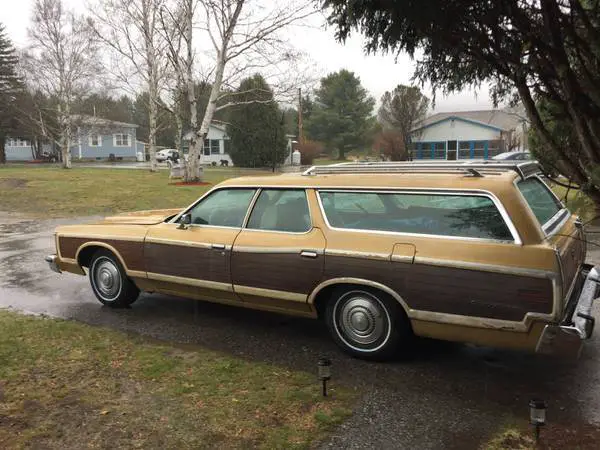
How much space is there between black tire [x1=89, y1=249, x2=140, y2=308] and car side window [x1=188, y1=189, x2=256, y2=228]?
1.11 m

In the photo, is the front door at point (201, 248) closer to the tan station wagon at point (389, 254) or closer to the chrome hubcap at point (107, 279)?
the tan station wagon at point (389, 254)

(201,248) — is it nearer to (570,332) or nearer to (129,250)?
(129,250)

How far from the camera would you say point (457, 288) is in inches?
146

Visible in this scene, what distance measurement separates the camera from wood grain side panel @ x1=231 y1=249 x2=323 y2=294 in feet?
14.3

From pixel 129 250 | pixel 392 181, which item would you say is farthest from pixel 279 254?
pixel 129 250

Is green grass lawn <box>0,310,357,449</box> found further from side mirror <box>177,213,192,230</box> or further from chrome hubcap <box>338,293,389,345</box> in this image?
side mirror <box>177,213,192,230</box>

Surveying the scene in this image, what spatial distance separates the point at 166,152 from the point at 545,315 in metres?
57.3

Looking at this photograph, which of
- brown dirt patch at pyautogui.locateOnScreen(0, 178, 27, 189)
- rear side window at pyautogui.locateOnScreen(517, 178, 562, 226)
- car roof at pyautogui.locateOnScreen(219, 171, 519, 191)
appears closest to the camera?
car roof at pyautogui.locateOnScreen(219, 171, 519, 191)

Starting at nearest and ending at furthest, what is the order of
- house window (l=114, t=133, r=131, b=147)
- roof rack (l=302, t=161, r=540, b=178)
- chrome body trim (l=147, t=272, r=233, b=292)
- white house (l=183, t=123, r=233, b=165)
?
roof rack (l=302, t=161, r=540, b=178) → chrome body trim (l=147, t=272, r=233, b=292) → white house (l=183, t=123, r=233, b=165) → house window (l=114, t=133, r=131, b=147)

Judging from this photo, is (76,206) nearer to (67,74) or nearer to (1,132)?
(67,74)

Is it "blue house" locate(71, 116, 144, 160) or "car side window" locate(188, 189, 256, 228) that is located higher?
"blue house" locate(71, 116, 144, 160)

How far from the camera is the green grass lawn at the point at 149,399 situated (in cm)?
320

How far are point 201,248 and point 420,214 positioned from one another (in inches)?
81.3

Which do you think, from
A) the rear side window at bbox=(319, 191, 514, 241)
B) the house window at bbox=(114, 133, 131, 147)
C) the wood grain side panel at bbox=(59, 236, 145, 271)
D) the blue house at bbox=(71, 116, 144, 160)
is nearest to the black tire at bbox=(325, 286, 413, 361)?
the rear side window at bbox=(319, 191, 514, 241)
